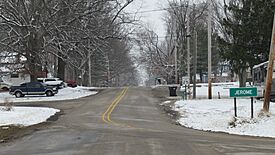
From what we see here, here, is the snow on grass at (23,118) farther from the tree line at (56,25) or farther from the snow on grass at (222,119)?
the tree line at (56,25)

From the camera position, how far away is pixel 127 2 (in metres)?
41.9

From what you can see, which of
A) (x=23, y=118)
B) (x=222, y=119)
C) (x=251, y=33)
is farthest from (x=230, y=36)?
(x=23, y=118)

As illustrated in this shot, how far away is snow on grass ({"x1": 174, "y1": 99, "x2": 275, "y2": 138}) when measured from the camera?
17.7 m

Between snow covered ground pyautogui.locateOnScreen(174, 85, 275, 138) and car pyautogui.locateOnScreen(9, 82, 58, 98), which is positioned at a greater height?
car pyautogui.locateOnScreen(9, 82, 58, 98)

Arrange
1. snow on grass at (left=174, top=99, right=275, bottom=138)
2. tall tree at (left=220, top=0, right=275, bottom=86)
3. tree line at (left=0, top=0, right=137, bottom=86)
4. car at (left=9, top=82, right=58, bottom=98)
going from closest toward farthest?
1. snow on grass at (left=174, top=99, right=275, bottom=138)
2. tall tree at (left=220, top=0, right=275, bottom=86)
3. tree line at (left=0, top=0, right=137, bottom=86)
4. car at (left=9, top=82, right=58, bottom=98)

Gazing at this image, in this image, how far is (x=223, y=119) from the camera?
21766 mm

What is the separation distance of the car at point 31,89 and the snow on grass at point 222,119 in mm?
18231

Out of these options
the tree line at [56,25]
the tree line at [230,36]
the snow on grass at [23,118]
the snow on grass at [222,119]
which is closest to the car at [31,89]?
the tree line at [56,25]

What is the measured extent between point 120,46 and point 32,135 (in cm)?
7672

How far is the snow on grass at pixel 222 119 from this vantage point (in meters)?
17.7

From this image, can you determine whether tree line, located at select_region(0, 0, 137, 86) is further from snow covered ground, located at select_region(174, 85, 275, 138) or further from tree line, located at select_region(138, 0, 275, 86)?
snow covered ground, located at select_region(174, 85, 275, 138)

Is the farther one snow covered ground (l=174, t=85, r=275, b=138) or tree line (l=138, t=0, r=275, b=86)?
tree line (l=138, t=0, r=275, b=86)

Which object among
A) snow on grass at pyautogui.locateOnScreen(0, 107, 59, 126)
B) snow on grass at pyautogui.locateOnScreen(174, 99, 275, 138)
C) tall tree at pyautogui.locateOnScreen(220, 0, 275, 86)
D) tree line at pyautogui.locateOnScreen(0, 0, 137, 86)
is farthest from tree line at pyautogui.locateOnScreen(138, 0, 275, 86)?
snow on grass at pyautogui.locateOnScreen(0, 107, 59, 126)

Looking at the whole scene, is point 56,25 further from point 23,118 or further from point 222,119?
point 222,119
